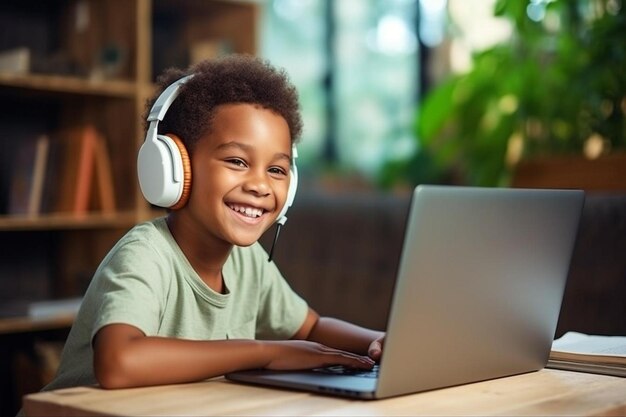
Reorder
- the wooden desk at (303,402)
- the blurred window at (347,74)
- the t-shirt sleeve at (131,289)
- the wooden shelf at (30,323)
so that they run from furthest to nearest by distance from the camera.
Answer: the blurred window at (347,74), the wooden shelf at (30,323), the t-shirt sleeve at (131,289), the wooden desk at (303,402)

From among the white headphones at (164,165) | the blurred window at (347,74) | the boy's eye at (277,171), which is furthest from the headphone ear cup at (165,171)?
the blurred window at (347,74)

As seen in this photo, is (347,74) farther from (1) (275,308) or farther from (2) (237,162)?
(2) (237,162)

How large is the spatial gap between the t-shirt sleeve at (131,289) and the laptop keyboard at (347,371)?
0.75 feet

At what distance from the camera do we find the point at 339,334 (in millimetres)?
1594

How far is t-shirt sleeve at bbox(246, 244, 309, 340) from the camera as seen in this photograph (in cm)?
162

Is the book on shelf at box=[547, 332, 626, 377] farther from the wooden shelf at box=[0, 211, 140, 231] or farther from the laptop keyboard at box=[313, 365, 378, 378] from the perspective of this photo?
the wooden shelf at box=[0, 211, 140, 231]

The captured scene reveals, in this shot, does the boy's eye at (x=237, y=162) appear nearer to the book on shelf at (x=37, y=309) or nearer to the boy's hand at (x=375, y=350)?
the boy's hand at (x=375, y=350)

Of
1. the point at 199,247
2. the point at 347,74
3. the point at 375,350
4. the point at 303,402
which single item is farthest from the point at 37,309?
the point at 347,74

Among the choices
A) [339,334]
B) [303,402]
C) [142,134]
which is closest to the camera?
[303,402]

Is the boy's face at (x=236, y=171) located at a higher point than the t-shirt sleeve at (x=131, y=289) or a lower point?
higher

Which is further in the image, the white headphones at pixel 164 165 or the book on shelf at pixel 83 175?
the book on shelf at pixel 83 175

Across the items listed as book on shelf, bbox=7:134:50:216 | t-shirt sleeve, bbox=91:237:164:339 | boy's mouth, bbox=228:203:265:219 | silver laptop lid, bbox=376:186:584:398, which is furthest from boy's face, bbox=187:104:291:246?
book on shelf, bbox=7:134:50:216

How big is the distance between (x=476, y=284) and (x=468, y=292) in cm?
2

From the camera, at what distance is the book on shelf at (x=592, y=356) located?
4.32 ft
